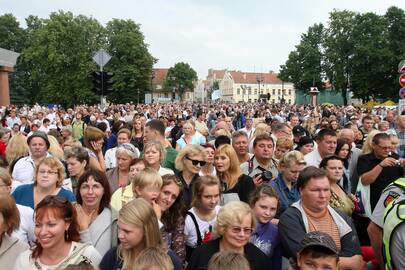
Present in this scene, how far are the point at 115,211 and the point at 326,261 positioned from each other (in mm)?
2046

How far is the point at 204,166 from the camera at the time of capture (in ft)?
18.1

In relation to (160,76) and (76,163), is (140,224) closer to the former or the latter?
(76,163)

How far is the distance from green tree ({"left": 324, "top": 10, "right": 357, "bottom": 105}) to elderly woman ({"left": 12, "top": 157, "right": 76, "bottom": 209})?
59.7 metres

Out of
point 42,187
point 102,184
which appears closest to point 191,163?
point 102,184

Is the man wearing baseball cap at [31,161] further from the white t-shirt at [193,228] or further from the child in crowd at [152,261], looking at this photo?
the child in crowd at [152,261]

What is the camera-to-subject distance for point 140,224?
3.05 meters

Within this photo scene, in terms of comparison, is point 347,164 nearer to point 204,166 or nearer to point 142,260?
point 204,166

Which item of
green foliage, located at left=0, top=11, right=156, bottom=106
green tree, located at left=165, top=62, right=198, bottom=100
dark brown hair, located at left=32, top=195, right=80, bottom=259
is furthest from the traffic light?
green tree, located at left=165, top=62, right=198, bottom=100

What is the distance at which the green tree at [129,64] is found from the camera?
58031 mm

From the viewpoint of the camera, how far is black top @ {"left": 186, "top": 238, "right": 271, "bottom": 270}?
3.27 meters

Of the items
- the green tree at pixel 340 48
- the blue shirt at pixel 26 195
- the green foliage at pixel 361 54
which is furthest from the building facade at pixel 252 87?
the blue shirt at pixel 26 195

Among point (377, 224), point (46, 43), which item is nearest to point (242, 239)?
point (377, 224)

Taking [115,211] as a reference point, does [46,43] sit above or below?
above

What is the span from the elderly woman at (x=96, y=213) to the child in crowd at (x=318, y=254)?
1739 millimetres
